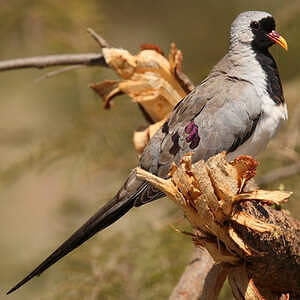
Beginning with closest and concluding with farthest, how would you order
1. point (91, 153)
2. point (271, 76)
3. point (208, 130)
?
point (208, 130)
point (271, 76)
point (91, 153)

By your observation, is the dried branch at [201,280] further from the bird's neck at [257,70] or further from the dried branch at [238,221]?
the bird's neck at [257,70]

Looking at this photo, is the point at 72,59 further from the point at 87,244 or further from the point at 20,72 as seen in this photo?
the point at 20,72

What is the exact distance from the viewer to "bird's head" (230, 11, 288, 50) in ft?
10.5

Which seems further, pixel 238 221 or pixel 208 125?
pixel 208 125

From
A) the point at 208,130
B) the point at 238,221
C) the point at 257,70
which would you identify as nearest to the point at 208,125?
the point at 208,130

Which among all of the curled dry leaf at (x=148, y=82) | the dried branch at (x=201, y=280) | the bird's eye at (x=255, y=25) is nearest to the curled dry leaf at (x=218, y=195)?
the dried branch at (x=201, y=280)

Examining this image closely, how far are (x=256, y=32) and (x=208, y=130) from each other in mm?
622

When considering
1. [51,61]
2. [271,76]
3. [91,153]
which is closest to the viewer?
[271,76]

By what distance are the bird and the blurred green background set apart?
0.42 meters

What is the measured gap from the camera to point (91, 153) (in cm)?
418

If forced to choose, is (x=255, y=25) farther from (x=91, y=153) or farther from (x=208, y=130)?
(x=91, y=153)

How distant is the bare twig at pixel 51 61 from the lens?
308 centimetres

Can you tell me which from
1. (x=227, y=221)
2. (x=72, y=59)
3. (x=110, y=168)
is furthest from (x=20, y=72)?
(x=227, y=221)

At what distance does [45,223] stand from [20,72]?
1.31 meters
